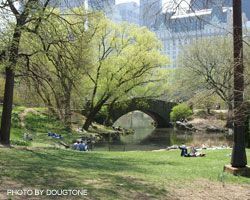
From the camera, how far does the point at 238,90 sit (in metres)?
12.0

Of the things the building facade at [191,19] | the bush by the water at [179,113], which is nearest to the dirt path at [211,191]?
the building facade at [191,19]

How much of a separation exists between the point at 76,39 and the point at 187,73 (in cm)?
3429

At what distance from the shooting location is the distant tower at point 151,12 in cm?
960

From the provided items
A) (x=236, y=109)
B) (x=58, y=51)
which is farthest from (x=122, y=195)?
(x=58, y=51)

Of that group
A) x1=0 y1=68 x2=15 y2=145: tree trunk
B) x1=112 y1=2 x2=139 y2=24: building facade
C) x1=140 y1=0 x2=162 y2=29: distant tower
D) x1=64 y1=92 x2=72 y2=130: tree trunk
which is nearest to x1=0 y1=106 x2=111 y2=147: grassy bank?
x1=64 y1=92 x2=72 y2=130: tree trunk

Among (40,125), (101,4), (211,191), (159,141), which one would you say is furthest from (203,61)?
(211,191)

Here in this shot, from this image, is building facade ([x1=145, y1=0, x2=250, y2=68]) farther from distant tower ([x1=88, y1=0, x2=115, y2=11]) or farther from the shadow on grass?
distant tower ([x1=88, y1=0, x2=115, y2=11])

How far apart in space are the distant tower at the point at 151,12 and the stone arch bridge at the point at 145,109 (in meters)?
38.6

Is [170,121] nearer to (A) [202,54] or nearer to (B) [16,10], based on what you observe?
(A) [202,54]

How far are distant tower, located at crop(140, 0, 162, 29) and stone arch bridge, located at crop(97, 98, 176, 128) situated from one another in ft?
127

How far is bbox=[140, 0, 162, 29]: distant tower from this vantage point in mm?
9605

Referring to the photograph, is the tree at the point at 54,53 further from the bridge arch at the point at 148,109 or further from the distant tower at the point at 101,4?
the bridge arch at the point at 148,109

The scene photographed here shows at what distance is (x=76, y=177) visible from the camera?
31.6 ft

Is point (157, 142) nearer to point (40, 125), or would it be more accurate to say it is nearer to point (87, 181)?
point (40, 125)
